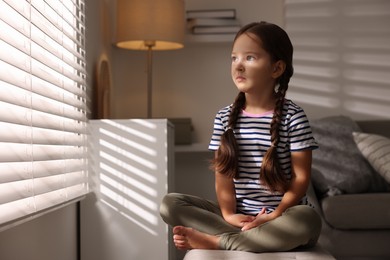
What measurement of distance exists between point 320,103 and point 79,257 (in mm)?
1742

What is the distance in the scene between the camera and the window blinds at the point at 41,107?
184 centimetres

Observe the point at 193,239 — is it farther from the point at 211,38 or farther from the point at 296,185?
the point at 211,38

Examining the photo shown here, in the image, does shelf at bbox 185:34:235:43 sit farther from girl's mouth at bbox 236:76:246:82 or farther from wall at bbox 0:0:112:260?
girl's mouth at bbox 236:76:246:82

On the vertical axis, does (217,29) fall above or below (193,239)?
above

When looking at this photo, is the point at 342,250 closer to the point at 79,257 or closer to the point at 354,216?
the point at 354,216

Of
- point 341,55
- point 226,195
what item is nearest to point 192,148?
point 341,55

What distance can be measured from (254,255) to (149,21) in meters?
1.92

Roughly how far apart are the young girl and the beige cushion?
4 cm

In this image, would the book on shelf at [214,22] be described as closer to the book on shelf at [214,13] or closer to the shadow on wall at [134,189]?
the book on shelf at [214,13]

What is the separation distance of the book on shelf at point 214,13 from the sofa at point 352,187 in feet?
2.85

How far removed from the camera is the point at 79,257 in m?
2.87

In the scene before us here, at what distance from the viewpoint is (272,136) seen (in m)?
1.89

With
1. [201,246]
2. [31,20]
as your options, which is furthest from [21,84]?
[201,246]

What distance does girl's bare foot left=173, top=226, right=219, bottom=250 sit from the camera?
5.90 ft
